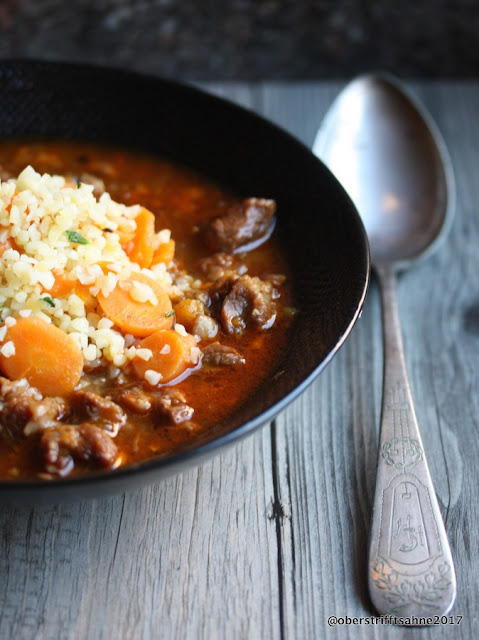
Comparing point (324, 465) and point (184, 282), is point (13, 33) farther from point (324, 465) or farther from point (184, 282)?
point (324, 465)

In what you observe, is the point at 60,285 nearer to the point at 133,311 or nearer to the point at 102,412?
the point at 133,311

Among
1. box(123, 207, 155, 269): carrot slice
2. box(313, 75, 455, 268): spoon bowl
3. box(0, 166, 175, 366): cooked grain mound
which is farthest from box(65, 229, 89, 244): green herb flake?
box(313, 75, 455, 268): spoon bowl

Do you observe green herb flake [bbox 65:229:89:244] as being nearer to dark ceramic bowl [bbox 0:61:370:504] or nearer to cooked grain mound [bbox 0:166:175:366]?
cooked grain mound [bbox 0:166:175:366]

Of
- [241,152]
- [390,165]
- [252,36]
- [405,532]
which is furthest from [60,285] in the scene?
[252,36]

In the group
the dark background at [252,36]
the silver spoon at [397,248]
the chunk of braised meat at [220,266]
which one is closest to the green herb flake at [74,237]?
the chunk of braised meat at [220,266]

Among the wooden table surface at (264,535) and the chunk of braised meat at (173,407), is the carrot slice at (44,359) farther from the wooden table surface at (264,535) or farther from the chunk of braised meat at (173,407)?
the wooden table surface at (264,535)

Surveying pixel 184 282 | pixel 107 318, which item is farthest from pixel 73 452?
pixel 184 282

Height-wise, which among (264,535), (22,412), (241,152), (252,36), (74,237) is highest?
(252,36)
